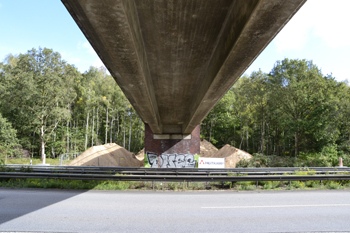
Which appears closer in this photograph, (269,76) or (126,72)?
(126,72)

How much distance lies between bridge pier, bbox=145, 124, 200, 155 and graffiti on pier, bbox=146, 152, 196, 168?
0.31 meters

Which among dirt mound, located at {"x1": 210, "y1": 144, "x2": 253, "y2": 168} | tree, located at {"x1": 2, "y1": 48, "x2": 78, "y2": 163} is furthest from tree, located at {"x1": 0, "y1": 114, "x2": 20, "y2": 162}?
dirt mound, located at {"x1": 210, "y1": 144, "x2": 253, "y2": 168}

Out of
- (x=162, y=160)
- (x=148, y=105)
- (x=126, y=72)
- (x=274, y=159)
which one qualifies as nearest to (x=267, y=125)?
(x=274, y=159)

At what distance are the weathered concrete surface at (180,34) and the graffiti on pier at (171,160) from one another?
13053mm

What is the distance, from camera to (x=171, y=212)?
6.09 metres

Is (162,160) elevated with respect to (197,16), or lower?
lower

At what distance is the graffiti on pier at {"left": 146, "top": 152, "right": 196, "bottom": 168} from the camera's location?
19.9 m

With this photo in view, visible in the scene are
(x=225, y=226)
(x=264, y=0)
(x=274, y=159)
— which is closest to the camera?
(x=264, y=0)

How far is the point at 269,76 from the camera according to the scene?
33.4 meters

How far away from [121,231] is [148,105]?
5.31 m

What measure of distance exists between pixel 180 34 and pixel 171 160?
16202 millimetres

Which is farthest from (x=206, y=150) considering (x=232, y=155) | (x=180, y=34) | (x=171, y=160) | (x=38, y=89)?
(x=180, y=34)

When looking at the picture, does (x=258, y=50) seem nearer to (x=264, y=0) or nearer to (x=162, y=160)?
(x=264, y=0)

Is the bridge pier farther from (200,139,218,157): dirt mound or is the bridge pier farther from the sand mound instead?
(200,139,218,157): dirt mound
